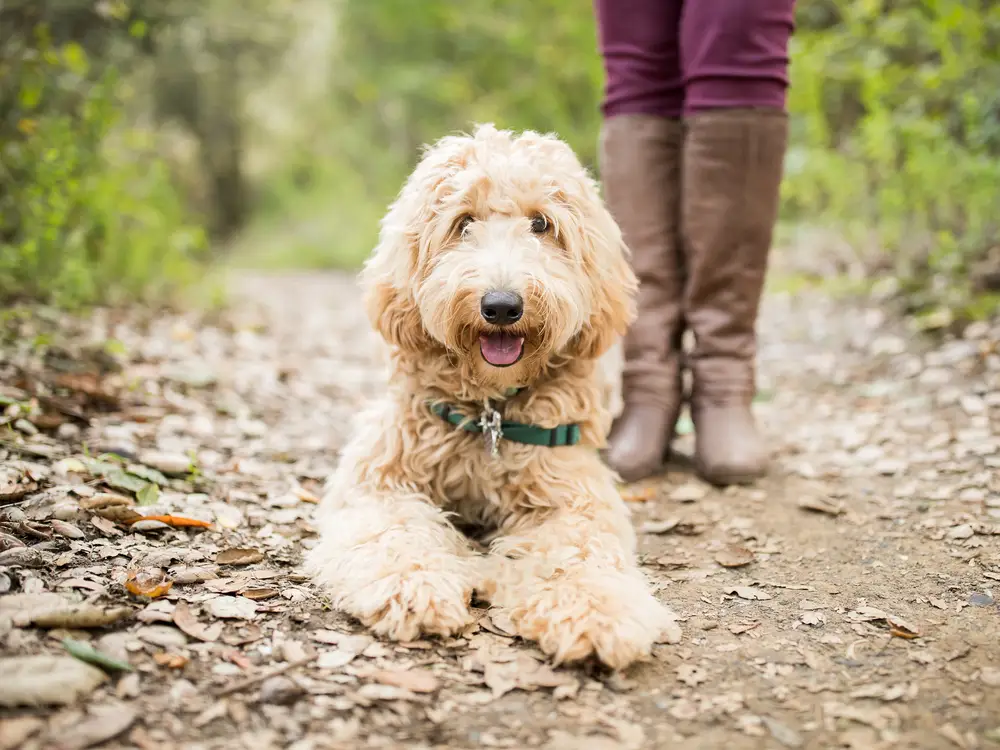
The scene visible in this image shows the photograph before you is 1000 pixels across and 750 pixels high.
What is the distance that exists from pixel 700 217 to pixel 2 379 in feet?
9.30

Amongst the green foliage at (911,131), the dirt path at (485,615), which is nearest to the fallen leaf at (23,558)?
the dirt path at (485,615)

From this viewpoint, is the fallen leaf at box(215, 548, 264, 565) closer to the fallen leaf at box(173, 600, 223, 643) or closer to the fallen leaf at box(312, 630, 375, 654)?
the fallen leaf at box(173, 600, 223, 643)

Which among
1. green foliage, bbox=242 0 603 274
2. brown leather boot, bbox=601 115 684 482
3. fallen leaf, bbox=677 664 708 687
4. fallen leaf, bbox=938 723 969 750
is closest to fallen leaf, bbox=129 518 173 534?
fallen leaf, bbox=677 664 708 687

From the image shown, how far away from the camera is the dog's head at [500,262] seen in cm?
238

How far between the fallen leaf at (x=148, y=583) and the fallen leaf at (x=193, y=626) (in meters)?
0.08

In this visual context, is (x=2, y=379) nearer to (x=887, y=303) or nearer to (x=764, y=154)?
(x=764, y=154)

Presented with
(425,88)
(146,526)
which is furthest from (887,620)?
(425,88)

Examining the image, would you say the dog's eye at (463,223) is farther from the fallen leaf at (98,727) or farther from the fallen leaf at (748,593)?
the fallen leaf at (98,727)

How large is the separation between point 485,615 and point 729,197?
191 centimetres

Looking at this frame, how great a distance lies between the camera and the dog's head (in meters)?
2.38

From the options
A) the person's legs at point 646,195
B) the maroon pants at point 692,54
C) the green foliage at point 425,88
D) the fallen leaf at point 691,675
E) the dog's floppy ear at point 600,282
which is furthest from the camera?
the green foliage at point 425,88

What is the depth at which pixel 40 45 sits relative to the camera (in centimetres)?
424

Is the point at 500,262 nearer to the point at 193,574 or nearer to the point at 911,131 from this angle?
the point at 193,574

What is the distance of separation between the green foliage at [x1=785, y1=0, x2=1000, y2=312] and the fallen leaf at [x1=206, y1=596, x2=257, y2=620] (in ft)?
12.9
